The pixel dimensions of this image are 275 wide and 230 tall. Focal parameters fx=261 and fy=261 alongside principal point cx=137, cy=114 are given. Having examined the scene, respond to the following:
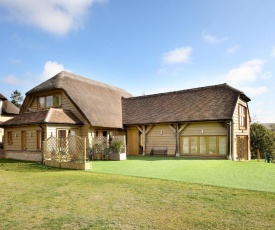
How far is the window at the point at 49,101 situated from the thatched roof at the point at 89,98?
894 mm

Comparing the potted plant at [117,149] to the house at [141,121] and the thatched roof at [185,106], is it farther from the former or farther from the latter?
the thatched roof at [185,106]

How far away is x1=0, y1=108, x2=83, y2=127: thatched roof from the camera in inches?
752

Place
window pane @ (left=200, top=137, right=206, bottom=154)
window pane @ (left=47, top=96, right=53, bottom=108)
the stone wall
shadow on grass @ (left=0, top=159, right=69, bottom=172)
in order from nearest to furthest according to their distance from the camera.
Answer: shadow on grass @ (left=0, top=159, right=69, bottom=172) → the stone wall → window pane @ (left=200, top=137, right=206, bottom=154) → window pane @ (left=47, top=96, right=53, bottom=108)

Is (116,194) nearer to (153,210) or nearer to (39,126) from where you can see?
(153,210)

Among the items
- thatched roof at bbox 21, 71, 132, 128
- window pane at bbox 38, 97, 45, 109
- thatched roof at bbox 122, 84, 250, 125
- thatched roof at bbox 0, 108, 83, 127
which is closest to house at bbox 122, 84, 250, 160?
thatched roof at bbox 122, 84, 250, 125

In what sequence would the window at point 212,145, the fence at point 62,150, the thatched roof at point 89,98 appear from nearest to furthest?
the fence at point 62,150 → the window at point 212,145 → the thatched roof at point 89,98

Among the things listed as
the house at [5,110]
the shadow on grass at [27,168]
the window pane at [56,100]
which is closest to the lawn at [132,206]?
the shadow on grass at [27,168]

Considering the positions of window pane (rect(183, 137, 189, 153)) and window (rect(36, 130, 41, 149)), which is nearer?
window (rect(36, 130, 41, 149))

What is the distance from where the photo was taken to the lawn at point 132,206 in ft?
17.4

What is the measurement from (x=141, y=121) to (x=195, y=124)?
4.96m

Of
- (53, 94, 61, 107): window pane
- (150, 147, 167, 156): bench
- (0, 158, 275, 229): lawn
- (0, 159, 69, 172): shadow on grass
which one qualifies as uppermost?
(53, 94, 61, 107): window pane

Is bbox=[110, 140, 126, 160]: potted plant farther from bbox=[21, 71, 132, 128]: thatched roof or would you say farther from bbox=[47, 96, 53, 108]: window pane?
bbox=[47, 96, 53, 108]: window pane

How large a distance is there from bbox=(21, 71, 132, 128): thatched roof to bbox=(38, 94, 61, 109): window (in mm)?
894

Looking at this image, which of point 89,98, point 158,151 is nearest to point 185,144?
point 158,151
